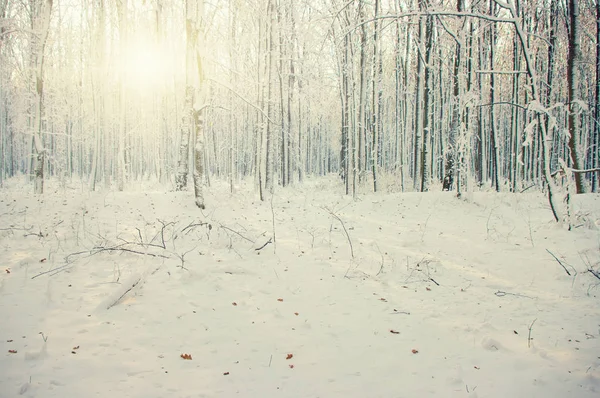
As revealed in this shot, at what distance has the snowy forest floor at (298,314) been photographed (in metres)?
2.90

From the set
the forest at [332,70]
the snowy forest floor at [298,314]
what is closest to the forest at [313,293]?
the snowy forest floor at [298,314]

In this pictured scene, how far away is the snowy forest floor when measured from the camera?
290 cm

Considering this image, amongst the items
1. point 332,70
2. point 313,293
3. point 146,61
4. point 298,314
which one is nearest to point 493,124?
point 332,70

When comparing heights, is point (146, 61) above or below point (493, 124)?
above

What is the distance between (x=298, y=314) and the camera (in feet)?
14.1

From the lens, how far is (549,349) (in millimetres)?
3404

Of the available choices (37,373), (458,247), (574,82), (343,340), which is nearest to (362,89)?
(574,82)

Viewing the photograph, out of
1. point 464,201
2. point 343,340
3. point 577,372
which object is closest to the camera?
point 577,372

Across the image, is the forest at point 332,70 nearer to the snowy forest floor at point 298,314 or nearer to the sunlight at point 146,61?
the sunlight at point 146,61

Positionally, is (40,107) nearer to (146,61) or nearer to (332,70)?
(146,61)

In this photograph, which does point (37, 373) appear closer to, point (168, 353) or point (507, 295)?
point (168, 353)

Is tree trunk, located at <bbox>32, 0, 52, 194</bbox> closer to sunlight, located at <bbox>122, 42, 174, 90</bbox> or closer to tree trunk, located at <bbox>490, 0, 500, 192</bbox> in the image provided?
sunlight, located at <bbox>122, 42, 174, 90</bbox>

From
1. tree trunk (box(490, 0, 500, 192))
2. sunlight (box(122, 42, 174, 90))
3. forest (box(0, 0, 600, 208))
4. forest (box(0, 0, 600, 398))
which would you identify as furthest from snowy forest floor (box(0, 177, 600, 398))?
sunlight (box(122, 42, 174, 90))

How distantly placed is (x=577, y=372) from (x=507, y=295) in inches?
78.0
